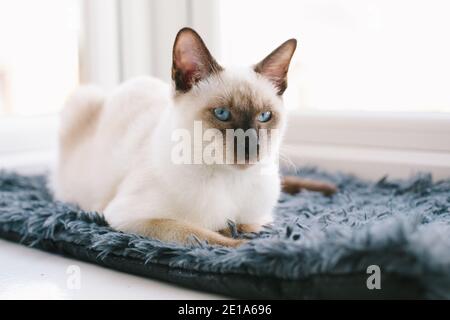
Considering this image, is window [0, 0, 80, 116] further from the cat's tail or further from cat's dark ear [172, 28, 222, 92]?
cat's dark ear [172, 28, 222, 92]

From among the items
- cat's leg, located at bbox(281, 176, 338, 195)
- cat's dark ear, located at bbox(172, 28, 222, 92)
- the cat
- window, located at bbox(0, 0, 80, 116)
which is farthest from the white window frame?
cat's dark ear, located at bbox(172, 28, 222, 92)

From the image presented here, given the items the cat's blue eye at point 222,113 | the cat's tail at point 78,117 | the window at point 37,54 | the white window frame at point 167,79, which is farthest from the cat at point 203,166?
the window at point 37,54

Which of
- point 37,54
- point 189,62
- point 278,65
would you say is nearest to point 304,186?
point 278,65

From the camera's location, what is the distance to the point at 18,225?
137 centimetres

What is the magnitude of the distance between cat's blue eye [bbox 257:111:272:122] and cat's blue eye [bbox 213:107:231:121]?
7 centimetres

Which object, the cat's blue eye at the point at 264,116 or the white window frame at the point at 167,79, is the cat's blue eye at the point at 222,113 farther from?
the white window frame at the point at 167,79

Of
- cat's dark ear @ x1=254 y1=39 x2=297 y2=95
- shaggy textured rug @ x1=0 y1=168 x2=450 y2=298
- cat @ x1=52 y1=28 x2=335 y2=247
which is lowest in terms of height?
shaggy textured rug @ x1=0 y1=168 x2=450 y2=298

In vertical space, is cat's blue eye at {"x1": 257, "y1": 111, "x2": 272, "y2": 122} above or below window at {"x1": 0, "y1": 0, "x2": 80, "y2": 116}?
below

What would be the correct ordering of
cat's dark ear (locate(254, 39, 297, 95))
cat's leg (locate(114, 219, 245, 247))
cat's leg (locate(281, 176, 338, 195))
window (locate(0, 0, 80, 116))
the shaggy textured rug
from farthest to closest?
1. window (locate(0, 0, 80, 116))
2. cat's leg (locate(281, 176, 338, 195))
3. cat's dark ear (locate(254, 39, 297, 95))
4. cat's leg (locate(114, 219, 245, 247))
5. the shaggy textured rug

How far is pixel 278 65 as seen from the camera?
4.43 ft

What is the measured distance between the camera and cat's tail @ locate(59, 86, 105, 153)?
5.74 feet

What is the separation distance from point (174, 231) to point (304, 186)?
66 cm

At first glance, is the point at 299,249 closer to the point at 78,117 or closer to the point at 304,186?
the point at 304,186
